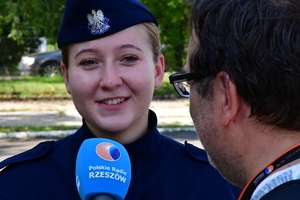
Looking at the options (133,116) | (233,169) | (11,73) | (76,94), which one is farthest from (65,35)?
(11,73)

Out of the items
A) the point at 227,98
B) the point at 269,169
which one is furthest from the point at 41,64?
the point at 269,169

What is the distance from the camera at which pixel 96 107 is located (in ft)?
8.59

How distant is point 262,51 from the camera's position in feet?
6.14

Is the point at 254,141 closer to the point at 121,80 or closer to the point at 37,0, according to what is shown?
the point at 121,80

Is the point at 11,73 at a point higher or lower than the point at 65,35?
lower

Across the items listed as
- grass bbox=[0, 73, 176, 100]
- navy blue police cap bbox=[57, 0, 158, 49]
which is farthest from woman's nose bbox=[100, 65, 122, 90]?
grass bbox=[0, 73, 176, 100]

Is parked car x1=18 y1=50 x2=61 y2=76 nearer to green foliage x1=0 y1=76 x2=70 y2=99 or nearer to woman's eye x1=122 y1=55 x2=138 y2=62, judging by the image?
green foliage x1=0 y1=76 x2=70 y2=99

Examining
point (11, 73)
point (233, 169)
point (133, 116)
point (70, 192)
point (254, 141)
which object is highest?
point (254, 141)

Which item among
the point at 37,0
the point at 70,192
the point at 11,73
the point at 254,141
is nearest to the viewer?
the point at 254,141

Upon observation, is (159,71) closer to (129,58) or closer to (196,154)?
(129,58)

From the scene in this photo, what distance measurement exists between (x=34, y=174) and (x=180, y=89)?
0.74m

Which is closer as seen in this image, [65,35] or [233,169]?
[233,169]

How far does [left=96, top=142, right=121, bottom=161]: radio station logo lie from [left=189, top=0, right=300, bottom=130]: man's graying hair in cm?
48

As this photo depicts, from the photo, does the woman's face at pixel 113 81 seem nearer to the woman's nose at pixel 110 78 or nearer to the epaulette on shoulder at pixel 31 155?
the woman's nose at pixel 110 78
